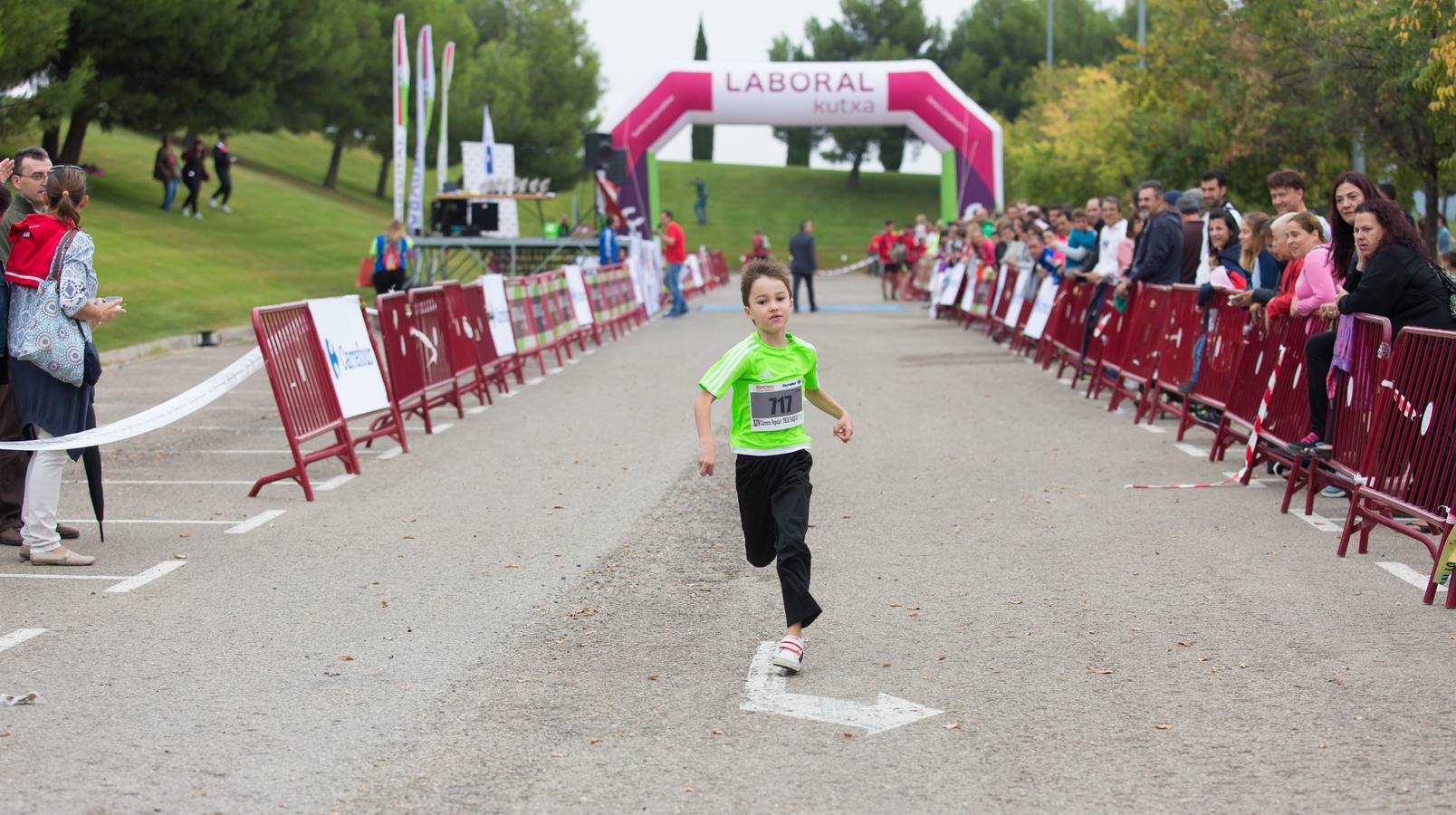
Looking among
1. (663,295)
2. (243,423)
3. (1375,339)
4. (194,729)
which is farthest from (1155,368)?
(663,295)

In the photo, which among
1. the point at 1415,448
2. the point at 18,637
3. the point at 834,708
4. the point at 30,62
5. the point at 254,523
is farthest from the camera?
the point at 30,62

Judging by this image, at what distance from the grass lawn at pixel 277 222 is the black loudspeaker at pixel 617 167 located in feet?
20.8

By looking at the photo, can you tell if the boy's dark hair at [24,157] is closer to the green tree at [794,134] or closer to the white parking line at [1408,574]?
the white parking line at [1408,574]

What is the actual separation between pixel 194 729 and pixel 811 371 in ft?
8.52

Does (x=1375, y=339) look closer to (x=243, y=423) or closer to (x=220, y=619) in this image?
(x=220, y=619)

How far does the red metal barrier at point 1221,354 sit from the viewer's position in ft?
36.1

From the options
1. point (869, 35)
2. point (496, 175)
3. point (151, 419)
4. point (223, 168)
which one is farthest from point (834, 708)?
point (869, 35)

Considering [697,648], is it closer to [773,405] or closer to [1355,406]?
[773,405]

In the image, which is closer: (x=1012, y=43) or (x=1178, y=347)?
(x=1178, y=347)

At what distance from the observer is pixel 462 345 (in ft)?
49.9

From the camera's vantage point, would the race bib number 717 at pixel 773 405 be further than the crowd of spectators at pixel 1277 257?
No

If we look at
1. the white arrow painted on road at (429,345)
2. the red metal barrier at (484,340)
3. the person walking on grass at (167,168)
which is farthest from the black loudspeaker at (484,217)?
the white arrow painted on road at (429,345)

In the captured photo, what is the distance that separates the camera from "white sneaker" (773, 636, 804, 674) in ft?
19.3

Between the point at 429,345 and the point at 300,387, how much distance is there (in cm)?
328
